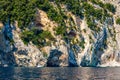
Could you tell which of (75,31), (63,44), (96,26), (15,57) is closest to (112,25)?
(96,26)

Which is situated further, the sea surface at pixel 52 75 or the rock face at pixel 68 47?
the rock face at pixel 68 47

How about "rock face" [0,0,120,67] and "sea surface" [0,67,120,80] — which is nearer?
"sea surface" [0,67,120,80]

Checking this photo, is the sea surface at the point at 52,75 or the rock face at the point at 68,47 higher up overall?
Result: the sea surface at the point at 52,75

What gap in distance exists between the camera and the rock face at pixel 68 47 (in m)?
123

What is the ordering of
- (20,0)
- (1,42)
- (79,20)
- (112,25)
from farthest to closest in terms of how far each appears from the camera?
(112,25) → (79,20) → (20,0) → (1,42)

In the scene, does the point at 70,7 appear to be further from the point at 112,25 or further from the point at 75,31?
the point at 112,25

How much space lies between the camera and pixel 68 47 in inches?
5399

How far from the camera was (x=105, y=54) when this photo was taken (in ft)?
514

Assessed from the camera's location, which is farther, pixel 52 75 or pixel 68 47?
pixel 68 47

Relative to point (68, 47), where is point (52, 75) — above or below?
above

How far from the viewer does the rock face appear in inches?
4860

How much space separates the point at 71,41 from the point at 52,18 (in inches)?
400

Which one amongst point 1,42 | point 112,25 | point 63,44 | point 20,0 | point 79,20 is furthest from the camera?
point 112,25

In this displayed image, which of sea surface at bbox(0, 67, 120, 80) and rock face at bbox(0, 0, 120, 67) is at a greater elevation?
sea surface at bbox(0, 67, 120, 80)
